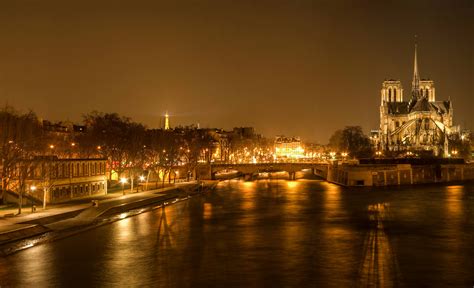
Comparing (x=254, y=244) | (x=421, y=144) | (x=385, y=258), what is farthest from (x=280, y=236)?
(x=421, y=144)

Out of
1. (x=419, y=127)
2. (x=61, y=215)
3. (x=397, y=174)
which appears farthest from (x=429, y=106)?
(x=61, y=215)

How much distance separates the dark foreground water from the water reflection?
50 mm

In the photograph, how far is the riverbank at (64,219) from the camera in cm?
3666

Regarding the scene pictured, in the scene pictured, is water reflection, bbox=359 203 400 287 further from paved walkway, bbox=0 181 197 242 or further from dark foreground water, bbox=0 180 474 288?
paved walkway, bbox=0 181 197 242

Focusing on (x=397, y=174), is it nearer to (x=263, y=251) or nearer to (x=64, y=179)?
(x=64, y=179)

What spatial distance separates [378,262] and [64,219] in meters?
24.7

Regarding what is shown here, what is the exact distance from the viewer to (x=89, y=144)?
8269 cm

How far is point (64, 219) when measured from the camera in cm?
4516

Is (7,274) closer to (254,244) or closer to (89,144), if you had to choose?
(254,244)

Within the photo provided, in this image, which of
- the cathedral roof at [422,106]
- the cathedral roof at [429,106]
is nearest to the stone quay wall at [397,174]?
the cathedral roof at [422,106]

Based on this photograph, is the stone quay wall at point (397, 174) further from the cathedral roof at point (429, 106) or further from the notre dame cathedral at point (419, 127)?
the cathedral roof at point (429, 106)

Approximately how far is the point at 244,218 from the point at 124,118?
54.7 metres

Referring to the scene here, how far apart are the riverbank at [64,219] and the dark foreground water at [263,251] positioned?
58.6 inches

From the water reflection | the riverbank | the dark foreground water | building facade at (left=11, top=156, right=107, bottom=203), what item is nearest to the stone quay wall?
the dark foreground water
